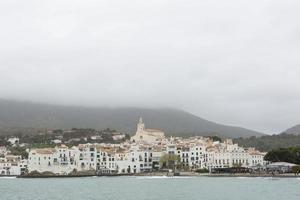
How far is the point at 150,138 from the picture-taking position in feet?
496

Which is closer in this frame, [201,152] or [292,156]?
[292,156]

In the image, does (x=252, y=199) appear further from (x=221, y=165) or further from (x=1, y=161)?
(x=1, y=161)

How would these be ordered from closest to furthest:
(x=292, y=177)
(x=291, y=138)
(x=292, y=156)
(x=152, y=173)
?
(x=292, y=177) < (x=292, y=156) < (x=152, y=173) < (x=291, y=138)

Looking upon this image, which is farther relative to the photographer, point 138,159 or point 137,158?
point 138,159

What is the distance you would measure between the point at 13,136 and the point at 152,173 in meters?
84.6

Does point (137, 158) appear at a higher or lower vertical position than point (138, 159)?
higher

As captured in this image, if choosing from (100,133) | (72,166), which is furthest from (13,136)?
(72,166)

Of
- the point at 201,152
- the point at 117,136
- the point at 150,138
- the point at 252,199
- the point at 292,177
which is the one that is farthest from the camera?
the point at 117,136

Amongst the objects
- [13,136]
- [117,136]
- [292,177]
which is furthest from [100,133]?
[292,177]

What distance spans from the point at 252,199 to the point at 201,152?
74480 millimetres

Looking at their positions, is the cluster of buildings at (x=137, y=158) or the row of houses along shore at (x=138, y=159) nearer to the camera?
the row of houses along shore at (x=138, y=159)

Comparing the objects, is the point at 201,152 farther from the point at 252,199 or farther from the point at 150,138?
the point at 252,199

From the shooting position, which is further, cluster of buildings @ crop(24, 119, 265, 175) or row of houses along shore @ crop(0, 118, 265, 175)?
cluster of buildings @ crop(24, 119, 265, 175)

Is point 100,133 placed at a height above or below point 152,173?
above
